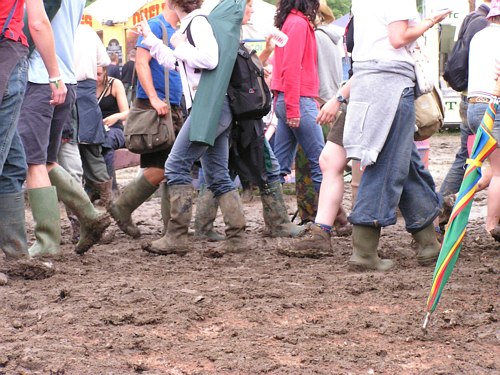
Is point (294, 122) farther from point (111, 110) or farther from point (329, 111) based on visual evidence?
point (111, 110)

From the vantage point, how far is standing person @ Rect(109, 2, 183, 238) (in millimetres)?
7602

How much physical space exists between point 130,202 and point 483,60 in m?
2.77

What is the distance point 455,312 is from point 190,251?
9.01ft

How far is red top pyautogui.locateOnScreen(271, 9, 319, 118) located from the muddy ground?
176cm

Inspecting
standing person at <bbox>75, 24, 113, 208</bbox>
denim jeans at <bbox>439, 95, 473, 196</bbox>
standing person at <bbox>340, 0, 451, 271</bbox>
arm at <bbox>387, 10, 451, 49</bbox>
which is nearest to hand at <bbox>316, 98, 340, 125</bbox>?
standing person at <bbox>340, 0, 451, 271</bbox>

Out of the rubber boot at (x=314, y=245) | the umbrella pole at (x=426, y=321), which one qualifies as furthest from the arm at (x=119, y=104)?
the umbrella pole at (x=426, y=321)

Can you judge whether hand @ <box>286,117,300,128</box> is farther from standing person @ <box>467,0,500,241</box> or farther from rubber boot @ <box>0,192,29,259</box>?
rubber boot @ <box>0,192,29,259</box>

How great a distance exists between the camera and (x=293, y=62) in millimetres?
7992

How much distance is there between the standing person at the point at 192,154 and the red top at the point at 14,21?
1229 millimetres

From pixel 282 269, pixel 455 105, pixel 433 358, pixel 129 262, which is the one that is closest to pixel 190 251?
pixel 129 262

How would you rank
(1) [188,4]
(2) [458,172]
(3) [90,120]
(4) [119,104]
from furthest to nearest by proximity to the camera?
1. (4) [119,104]
2. (3) [90,120]
3. (2) [458,172]
4. (1) [188,4]

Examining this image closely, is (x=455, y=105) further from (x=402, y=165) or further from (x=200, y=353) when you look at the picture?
(x=200, y=353)

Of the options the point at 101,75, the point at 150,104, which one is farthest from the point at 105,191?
the point at 150,104

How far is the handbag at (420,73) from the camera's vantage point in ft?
19.6
